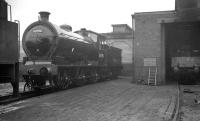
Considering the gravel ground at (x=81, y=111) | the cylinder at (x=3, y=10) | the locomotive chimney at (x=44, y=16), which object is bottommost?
the gravel ground at (x=81, y=111)

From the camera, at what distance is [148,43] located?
17.7 meters

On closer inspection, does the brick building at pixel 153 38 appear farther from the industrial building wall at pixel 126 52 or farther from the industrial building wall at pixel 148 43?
the industrial building wall at pixel 126 52

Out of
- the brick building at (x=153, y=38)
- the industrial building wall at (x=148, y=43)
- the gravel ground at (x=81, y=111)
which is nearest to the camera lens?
the gravel ground at (x=81, y=111)

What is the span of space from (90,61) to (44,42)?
5121 mm

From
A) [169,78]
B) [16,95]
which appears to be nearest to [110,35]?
[169,78]

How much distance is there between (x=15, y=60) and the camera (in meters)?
8.47

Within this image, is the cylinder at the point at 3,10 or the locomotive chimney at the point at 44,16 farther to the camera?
the locomotive chimney at the point at 44,16

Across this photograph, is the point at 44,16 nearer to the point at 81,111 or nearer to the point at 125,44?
the point at 81,111

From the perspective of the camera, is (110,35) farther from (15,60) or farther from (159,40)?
(15,60)

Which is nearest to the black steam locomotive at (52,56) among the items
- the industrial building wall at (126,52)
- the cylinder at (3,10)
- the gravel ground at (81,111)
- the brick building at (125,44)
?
the gravel ground at (81,111)

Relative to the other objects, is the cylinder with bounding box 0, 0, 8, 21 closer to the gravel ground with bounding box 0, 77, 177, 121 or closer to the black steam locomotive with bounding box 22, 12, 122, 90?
the gravel ground with bounding box 0, 77, 177, 121

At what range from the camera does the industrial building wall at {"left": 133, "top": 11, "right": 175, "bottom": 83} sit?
17312 mm

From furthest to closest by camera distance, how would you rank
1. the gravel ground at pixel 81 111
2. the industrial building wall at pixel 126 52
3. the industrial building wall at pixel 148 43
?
the industrial building wall at pixel 126 52 → the industrial building wall at pixel 148 43 → the gravel ground at pixel 81 111

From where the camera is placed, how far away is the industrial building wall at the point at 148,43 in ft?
56.8
